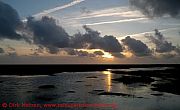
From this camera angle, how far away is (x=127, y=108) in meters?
34.8

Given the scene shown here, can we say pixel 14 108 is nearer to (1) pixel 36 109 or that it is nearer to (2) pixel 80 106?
(1) pixel 36 109

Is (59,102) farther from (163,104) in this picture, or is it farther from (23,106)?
(163,104)

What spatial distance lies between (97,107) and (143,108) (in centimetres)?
618

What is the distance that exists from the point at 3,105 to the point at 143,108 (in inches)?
737

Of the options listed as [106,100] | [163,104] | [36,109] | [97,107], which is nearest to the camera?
[36,109]

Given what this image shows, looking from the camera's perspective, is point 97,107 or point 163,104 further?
point 163,104

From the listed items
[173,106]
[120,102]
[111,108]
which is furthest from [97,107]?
[173,106]

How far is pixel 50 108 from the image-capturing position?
33.7 meters

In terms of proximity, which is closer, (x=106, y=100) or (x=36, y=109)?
(x=36, y=109)

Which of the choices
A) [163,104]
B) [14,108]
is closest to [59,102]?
[14,108]

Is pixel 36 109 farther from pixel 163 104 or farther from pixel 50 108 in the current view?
pixel 163 104

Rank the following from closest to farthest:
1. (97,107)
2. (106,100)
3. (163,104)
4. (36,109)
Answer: (36,109) < (97,107) < (163,104) < (106,100)

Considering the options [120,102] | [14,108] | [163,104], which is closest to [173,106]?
[163,104]

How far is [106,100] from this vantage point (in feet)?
135
